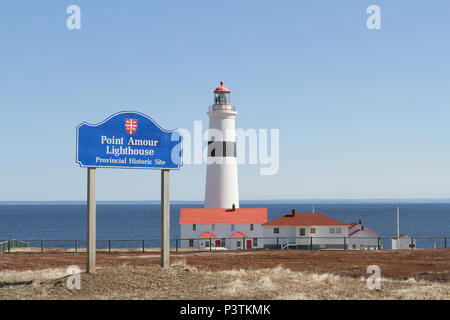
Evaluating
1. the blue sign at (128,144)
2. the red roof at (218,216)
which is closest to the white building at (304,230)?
the red roof at (218,216)

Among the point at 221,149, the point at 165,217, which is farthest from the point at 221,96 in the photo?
the point at 165,217

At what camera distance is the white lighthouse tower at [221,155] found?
56.0 metres

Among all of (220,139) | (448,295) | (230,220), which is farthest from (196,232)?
(448,295)

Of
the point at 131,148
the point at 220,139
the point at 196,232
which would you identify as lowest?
the point at 196,232

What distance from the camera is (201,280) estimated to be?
18.9 m

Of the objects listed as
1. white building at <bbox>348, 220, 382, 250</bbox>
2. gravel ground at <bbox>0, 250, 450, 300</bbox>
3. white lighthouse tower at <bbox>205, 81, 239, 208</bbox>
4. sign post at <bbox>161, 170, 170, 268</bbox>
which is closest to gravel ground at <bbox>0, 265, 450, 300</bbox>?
gravel ground at <bbox>0, 250, 450, 300</bbox>

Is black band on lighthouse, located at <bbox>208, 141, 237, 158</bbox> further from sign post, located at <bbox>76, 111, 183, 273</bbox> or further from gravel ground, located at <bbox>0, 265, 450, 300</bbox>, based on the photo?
gravel ground, located at <bbox>0, 265, 450, 300</bbox>

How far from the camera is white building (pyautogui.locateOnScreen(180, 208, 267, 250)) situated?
5827cm

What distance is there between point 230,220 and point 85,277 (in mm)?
41119

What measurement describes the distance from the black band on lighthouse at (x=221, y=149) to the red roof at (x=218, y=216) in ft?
20.1

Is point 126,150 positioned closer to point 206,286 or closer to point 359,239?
point 206,286

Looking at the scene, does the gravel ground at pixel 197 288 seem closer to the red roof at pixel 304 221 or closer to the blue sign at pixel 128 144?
the blue sign at pixel 128 144

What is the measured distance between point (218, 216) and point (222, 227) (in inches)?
46.9
